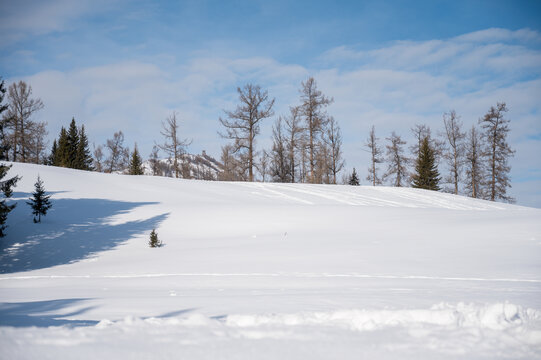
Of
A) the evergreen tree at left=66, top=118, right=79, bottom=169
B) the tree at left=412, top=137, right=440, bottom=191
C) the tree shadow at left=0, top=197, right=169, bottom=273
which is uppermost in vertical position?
the evergreen tree at left=66, top=118, right=79, bottom=169

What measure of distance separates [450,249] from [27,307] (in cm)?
956

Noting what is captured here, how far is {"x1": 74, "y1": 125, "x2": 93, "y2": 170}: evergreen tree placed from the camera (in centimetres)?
4519

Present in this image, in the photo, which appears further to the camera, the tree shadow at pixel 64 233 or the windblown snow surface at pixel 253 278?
the tree shadow at pixel 64 233

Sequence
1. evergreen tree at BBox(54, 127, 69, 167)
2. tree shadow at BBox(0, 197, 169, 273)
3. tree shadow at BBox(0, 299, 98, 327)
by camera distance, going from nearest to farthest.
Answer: tree shadow at BBox(0, 299, 98, 327)
tree shadow at BBox(0, 197, 169, 273)
evergreen tree at BBox(54, 127, 69, 167)

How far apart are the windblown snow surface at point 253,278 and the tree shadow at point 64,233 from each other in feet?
0.24

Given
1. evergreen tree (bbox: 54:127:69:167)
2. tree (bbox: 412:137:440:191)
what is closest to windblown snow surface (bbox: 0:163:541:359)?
tree (bbox: 412:137:440:191)

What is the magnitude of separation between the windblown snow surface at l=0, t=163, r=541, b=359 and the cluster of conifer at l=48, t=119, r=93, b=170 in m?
26.4

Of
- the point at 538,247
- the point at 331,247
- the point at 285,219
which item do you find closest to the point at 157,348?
the point at 331,247

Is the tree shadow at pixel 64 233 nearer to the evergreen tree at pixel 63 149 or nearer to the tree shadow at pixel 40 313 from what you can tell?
the tree shadow at pixel 40 313

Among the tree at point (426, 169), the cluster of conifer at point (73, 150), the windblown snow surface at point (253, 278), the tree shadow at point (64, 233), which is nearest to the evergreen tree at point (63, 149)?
the cluster of conifer at point (73, 150)

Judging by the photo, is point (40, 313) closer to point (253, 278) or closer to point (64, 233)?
point (253, 278)

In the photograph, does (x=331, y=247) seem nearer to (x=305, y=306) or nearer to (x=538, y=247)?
(x=538, y=247)

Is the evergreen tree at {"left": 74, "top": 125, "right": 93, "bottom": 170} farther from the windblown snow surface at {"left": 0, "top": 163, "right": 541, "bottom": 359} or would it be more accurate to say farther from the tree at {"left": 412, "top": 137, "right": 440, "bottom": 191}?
the tree at {"left": 412, "top": 137, "right": 440, "bottom": 191}

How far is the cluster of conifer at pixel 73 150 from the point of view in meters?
45.2
